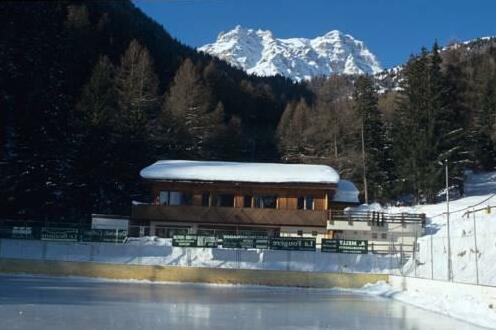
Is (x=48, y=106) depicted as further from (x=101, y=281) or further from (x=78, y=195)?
(x=78, y=195)

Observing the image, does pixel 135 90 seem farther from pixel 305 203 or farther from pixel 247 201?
pixel 305 203

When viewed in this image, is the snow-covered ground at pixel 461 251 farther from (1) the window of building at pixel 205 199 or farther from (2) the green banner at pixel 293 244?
(1) the window of building at pixel 205 199

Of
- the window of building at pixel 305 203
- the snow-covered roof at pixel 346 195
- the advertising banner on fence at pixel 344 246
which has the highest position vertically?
the snow-covered roof at pixel 346 195

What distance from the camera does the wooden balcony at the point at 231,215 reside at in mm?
40375

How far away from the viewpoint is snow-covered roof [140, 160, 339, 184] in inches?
1623

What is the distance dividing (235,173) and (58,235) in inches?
600

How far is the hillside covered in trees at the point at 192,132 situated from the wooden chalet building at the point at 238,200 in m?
6.35

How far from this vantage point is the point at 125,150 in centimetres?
4728

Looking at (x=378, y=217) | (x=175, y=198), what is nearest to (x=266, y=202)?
(x=175, y=198)

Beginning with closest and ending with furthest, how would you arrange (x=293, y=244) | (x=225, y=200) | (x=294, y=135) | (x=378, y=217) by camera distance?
(x=293, y=244) < (x=378, y=217) < (x=225, y=200) < (x=294, y=135)

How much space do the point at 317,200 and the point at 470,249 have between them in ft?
56.5

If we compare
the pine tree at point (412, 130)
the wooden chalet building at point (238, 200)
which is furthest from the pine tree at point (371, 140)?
the wooden chalet building at point (238, 200)

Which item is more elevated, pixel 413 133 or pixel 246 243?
pixel 413 133

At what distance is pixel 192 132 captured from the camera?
177 ft
